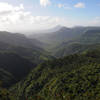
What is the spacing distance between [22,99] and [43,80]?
1291 inches

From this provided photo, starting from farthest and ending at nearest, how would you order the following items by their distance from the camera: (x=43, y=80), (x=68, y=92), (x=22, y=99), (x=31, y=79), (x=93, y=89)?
1. (x=31, y=79)
2. (x=43, y=80)
3. (x=22, y=99)
4. (x=68, y=92)
5. (x=93, y=89)

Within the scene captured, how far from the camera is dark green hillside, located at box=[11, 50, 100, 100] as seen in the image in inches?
4108

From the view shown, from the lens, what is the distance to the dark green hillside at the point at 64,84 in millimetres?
104338

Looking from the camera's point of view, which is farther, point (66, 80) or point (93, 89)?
point (66, 80)

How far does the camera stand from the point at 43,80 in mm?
150375

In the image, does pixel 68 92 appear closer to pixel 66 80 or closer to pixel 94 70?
pixel 66 80

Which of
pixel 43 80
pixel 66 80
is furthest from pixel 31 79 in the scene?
pixel 66 80

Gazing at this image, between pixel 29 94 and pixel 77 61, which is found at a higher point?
pixel 77 61

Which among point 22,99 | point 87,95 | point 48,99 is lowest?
point 22,99

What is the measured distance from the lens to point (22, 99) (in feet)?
456

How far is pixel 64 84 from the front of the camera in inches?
4916

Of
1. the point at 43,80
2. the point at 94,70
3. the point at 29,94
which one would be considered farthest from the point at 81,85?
the point at 29,94

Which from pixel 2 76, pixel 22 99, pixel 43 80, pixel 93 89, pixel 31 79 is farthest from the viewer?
pixel 2 76

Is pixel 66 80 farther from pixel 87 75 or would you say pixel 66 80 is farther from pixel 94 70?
pixel 94 70
